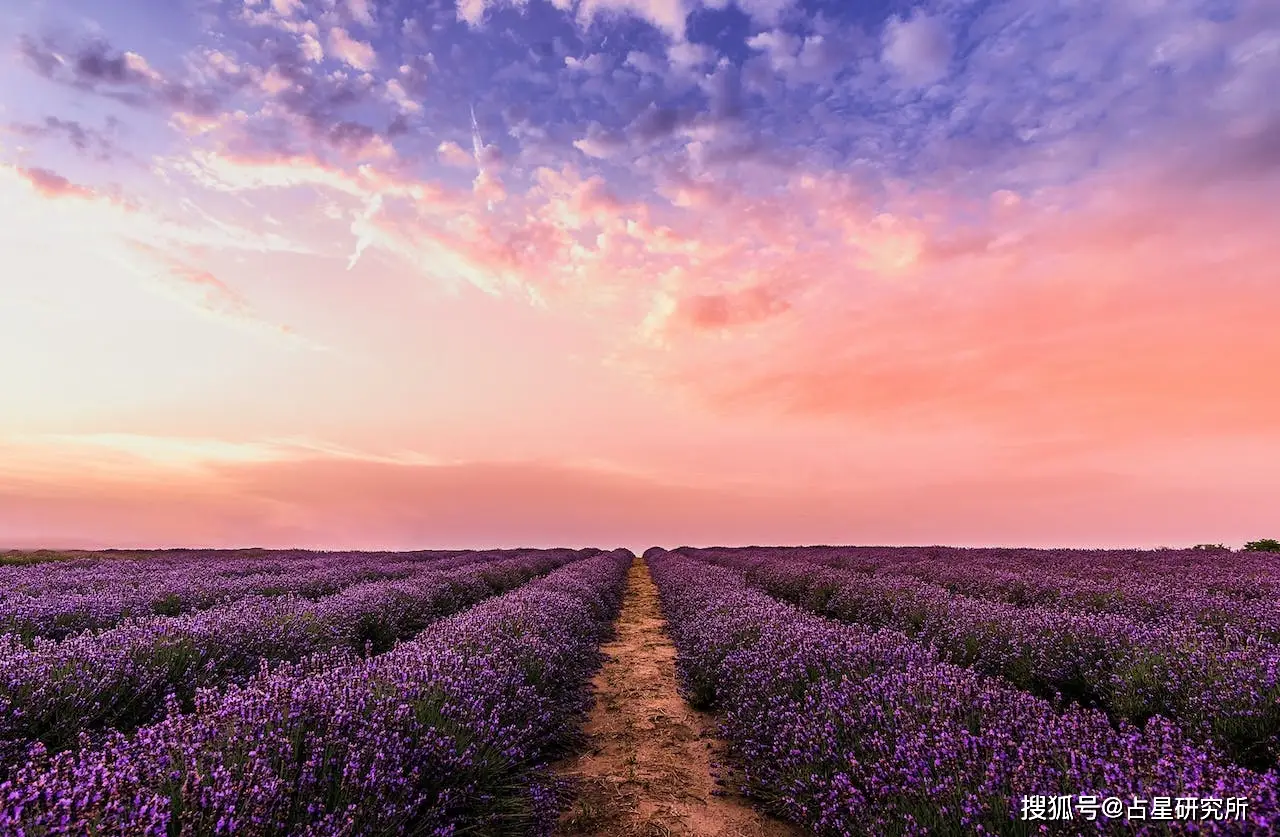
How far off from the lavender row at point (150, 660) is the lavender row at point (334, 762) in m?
0.54

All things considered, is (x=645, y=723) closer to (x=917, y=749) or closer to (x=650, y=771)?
(x=650, y=771)

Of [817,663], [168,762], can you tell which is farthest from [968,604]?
[168,762]

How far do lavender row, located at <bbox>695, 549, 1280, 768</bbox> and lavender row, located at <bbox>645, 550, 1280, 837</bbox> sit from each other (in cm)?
64

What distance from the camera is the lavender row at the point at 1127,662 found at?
3.71 metres

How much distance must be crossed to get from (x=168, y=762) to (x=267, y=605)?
663 centimetres

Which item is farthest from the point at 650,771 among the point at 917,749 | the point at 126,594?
the point at 126,594

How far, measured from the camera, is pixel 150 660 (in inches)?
191

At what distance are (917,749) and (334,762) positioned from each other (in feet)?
8.99

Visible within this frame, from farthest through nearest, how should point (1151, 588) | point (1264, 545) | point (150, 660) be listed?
1. point (1264, 545)
2. point (1151, 588)
3. point (150, 660)

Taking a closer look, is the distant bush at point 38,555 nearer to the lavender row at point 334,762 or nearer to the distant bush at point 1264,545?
the lavender row at point 334,762

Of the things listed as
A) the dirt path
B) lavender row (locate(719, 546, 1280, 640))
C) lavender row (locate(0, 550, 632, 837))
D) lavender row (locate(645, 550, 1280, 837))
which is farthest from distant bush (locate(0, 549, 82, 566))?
lavender row (locate(719, 546, 1280, 640))

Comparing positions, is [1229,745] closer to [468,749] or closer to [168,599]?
[468,749]

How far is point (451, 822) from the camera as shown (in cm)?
296

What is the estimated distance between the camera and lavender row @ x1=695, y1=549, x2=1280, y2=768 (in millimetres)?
3711
